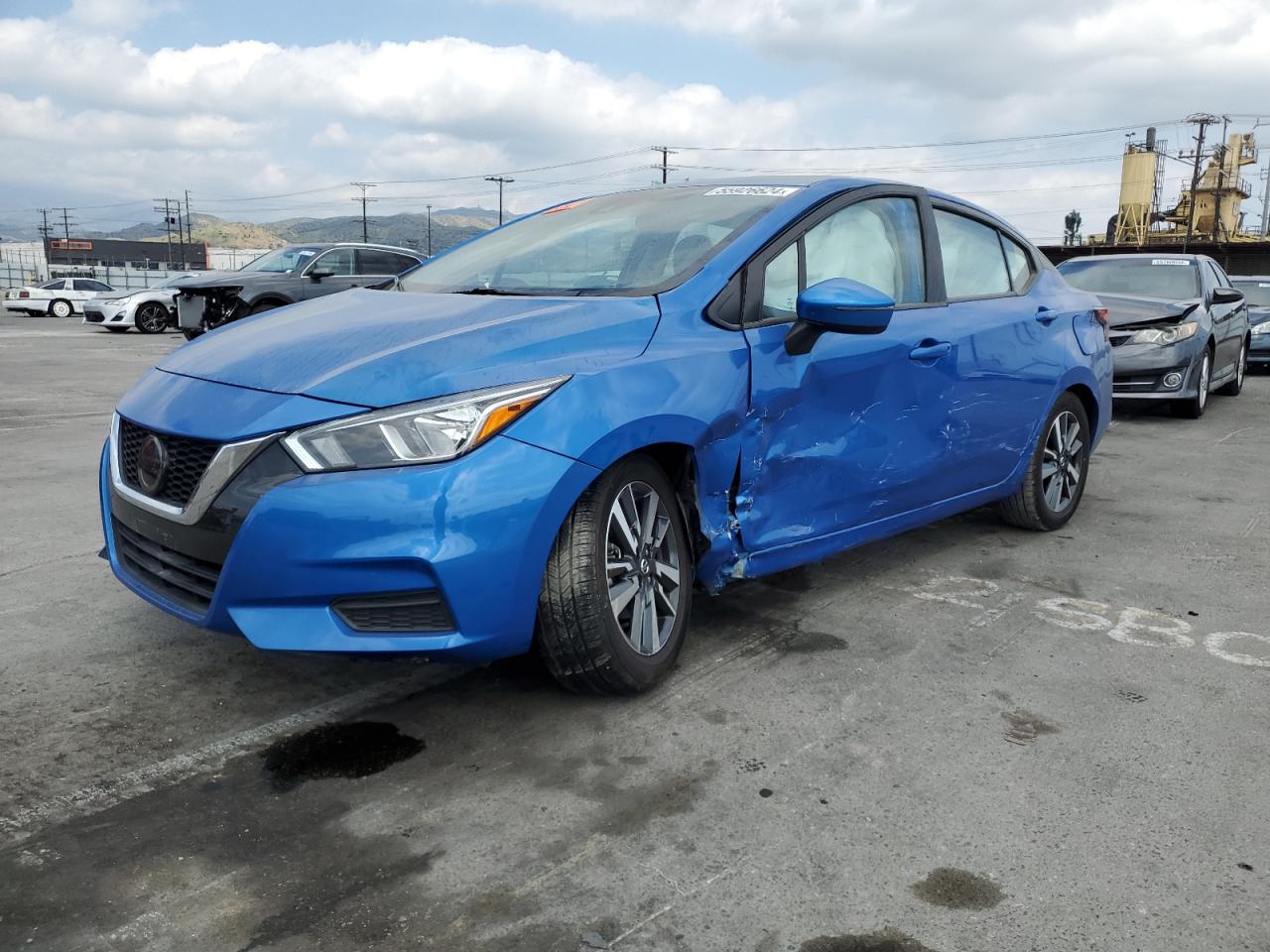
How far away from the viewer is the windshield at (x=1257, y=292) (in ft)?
50.1

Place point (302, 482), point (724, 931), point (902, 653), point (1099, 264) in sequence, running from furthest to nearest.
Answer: point (1099, 264), point (902, 653), point (302, 482), point (724, 931)

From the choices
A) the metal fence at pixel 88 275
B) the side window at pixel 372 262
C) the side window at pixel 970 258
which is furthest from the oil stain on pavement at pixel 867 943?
the metal fence at pixel 88 275

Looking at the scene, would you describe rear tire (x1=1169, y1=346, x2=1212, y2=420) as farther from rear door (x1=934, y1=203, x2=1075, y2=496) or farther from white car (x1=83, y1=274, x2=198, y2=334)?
white car (x1=83, y1=274, x2=198, y2=334)

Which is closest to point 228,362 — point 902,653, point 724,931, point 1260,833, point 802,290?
point 802,290

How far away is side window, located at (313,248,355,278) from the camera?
1476 centimetres

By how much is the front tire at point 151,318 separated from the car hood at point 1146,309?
18723mm

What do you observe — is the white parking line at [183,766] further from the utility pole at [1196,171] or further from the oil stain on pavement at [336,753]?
the utility pole at [1196,171]

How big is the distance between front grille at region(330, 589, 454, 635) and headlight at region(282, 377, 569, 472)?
32cm

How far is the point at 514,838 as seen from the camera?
92.4 inches

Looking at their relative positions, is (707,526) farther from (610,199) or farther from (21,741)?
(21,741)

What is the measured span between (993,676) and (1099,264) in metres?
8.56

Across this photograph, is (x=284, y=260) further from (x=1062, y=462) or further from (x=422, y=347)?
(x=422, y=347)

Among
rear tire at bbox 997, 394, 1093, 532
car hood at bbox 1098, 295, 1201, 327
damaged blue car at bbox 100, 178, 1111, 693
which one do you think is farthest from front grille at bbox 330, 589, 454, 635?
car hood at bbox 1098, 295, 1201, 327

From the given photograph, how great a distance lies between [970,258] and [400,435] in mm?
2849
